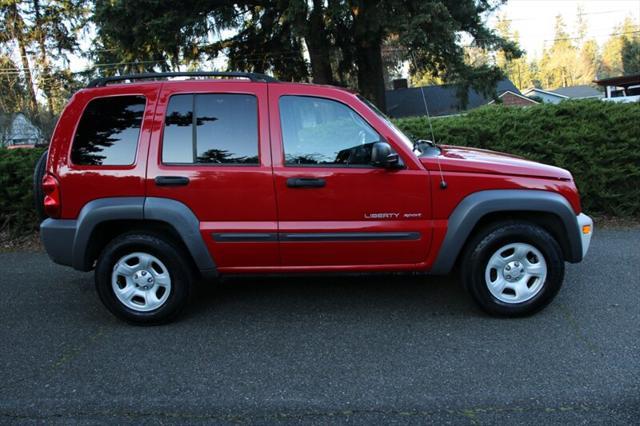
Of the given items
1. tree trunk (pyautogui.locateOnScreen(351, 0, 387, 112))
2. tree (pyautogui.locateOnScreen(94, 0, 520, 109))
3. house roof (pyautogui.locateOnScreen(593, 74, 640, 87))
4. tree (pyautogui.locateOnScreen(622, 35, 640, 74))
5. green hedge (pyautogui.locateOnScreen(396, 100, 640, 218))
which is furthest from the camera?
tree (pyautogui.locateOnScreen(622, 35, 640, 74))

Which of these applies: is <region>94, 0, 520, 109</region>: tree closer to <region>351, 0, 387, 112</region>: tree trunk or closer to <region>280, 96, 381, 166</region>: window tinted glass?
<region>351, 0, 387, 112</region>: tree trunk

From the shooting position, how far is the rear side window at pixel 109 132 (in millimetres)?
4023

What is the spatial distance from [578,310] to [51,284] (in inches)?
200

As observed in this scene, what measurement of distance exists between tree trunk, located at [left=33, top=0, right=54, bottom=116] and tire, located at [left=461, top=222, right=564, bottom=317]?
121 ft

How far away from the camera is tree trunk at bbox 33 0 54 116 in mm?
34531

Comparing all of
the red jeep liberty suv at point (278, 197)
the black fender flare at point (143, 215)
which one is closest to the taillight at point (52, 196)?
the red jeep liberty suv at point (278, 197)

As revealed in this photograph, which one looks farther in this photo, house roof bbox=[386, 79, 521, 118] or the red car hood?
house roof bbox=[386, 79, 521, 118]

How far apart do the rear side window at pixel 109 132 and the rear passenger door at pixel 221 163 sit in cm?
20

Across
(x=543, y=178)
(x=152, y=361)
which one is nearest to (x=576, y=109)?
(x=543, y=178)

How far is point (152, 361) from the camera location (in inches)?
141

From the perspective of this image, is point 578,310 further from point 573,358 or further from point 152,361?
point 152,361

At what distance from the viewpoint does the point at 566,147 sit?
693 centimetres

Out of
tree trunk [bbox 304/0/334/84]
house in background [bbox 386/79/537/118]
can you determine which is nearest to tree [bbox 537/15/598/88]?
house in background [bbox 386/79/537/118]

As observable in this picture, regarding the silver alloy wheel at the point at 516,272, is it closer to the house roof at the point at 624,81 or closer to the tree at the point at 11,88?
the tree at the point at 11,88
